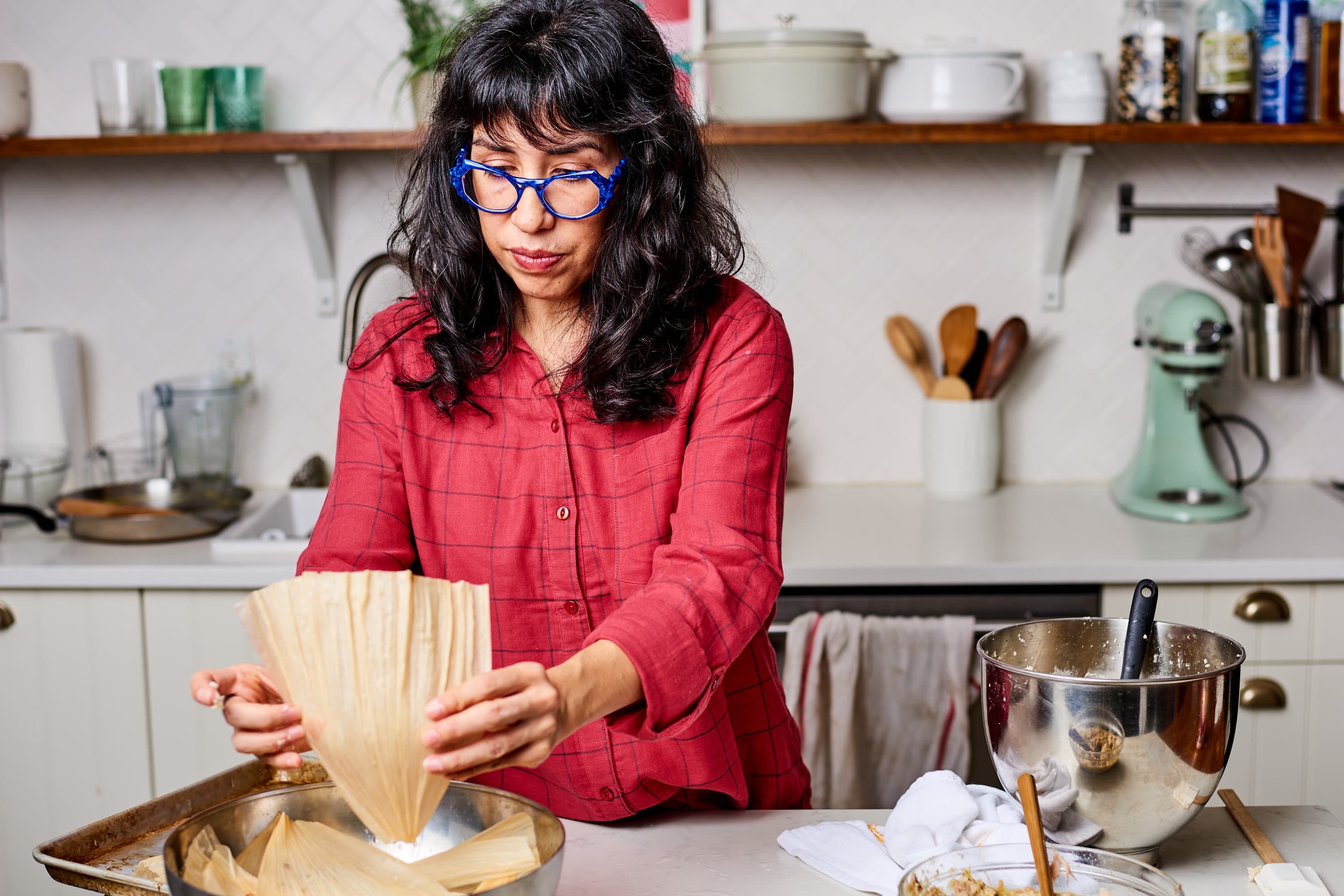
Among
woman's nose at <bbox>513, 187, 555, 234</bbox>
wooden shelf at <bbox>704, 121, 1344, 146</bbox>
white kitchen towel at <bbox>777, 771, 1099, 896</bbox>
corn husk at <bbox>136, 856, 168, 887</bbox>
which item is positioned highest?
wooden shelf at <bbox>704, 121, 1344, 146</bbox>

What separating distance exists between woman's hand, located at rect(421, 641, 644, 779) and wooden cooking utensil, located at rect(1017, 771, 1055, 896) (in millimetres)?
327

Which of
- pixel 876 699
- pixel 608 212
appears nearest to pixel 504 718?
pixel 608 212

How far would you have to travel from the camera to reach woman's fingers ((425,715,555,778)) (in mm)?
833

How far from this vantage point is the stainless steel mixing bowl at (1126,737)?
96cm

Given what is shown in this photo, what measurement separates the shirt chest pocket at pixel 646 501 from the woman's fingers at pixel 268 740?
438mm

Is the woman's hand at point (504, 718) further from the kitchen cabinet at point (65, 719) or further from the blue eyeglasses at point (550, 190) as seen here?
the kitchen cabinet at point (65, 719)

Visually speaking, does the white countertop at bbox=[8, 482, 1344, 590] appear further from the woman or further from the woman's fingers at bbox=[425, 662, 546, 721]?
the woman's fingers at bbox=[425, 662, 546, 721]

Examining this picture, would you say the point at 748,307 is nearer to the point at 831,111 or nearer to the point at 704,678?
the point at 704,678

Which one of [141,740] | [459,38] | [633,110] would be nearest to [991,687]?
[633,110]

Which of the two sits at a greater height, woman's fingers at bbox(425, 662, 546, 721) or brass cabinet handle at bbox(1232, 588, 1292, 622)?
woman's fingers at bbox(425, 662, 546, 721)

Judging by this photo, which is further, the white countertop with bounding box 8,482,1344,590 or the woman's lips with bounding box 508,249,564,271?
the white countertop with bounding box 8,482,1344,590

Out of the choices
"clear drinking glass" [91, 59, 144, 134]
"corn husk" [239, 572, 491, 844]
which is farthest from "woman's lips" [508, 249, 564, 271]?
"clear drinking glass" [91, 59, 144, 134]

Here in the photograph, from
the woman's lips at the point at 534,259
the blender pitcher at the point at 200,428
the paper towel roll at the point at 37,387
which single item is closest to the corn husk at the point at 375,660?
the woman's lips at the point at 534,259

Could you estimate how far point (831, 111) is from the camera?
2.27 meters
